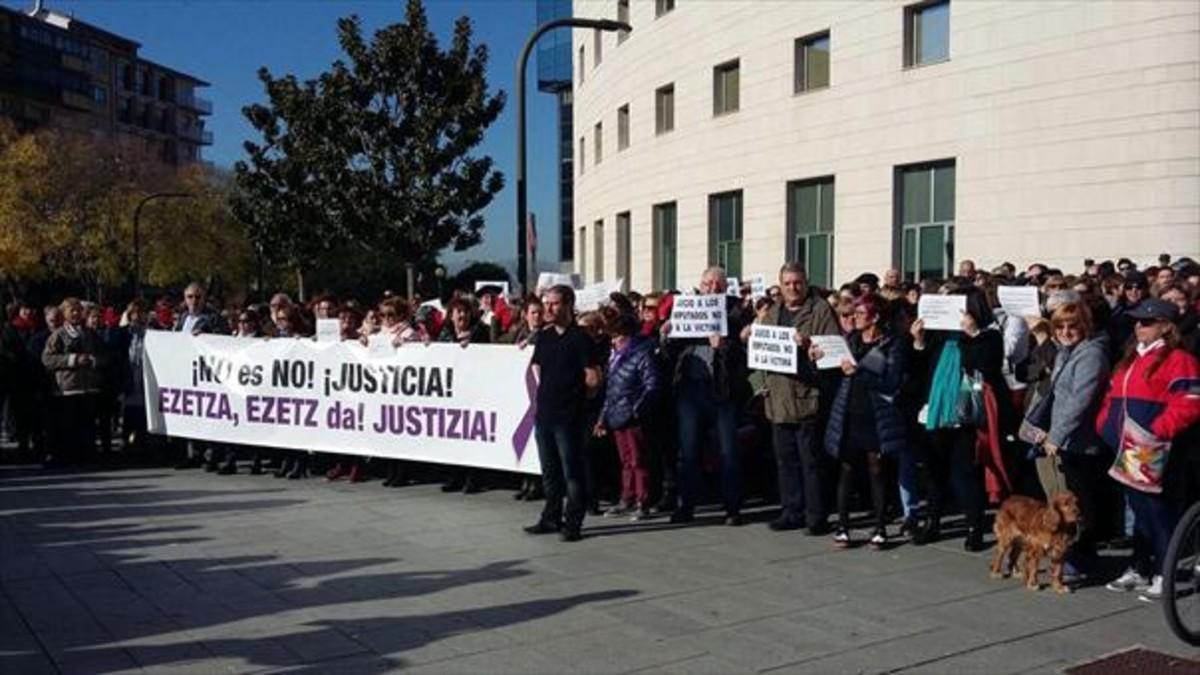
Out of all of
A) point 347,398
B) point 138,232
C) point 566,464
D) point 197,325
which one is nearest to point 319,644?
point 566,464

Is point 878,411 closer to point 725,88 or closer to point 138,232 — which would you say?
point 725,88

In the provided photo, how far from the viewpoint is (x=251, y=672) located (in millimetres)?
5531

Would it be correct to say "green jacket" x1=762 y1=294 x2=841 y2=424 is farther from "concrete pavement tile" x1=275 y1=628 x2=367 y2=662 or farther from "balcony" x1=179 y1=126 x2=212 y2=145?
"balcony" x1=179 y1=126 x2=212 y2=145

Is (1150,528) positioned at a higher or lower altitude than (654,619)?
higher

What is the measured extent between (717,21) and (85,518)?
2322 cm

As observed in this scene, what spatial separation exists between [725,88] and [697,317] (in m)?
21.8

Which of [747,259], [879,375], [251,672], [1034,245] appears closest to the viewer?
[251,672]

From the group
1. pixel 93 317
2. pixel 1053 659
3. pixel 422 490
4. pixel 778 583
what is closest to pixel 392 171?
pixel 93 317

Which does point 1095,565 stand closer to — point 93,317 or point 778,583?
point 778,583

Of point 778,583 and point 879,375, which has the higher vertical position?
point 879,375

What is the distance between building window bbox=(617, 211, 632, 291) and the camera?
37125 millimetres

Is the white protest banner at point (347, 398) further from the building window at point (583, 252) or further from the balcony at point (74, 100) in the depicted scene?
the balcony at point (74, 100)

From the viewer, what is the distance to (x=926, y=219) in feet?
76.8

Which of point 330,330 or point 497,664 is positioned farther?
point 330,330
